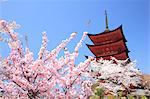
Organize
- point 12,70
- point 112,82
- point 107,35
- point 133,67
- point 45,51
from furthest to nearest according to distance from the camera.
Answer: point 107,35 → point 133,67 → point 112,82 → point 45,51 → point 12,70

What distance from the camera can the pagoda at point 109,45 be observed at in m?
28.4

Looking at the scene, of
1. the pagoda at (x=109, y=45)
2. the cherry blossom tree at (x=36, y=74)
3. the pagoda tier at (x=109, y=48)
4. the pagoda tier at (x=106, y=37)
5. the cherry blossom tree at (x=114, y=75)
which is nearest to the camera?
the cherry blossom tree at (x=36, y=74)

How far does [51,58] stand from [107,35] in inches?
936

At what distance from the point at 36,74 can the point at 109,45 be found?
23.1 m

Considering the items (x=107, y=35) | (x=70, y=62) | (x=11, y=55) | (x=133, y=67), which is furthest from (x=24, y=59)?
(x=107, y=35)

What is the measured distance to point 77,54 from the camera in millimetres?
7551

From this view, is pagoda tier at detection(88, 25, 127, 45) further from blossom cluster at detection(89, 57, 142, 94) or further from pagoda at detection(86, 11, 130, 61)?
blossom cluster at detection(89, 57, 142, 94)

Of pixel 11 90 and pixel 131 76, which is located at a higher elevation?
pixel 131 76

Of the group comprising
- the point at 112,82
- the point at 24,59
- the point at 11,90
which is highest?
the point at 112,82

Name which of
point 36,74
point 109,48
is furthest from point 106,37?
point 36,74

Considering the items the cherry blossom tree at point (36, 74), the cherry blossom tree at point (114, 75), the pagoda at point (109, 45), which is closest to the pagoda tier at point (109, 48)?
the pagoda at point (109, 45)

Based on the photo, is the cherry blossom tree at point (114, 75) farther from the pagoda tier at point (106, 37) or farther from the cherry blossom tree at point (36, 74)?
the cherry blossom tree at point (36, 74)

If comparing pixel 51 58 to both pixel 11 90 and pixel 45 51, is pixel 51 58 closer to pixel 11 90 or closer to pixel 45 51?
pixel 45 51

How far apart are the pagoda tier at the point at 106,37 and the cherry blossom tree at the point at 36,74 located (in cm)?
2312
